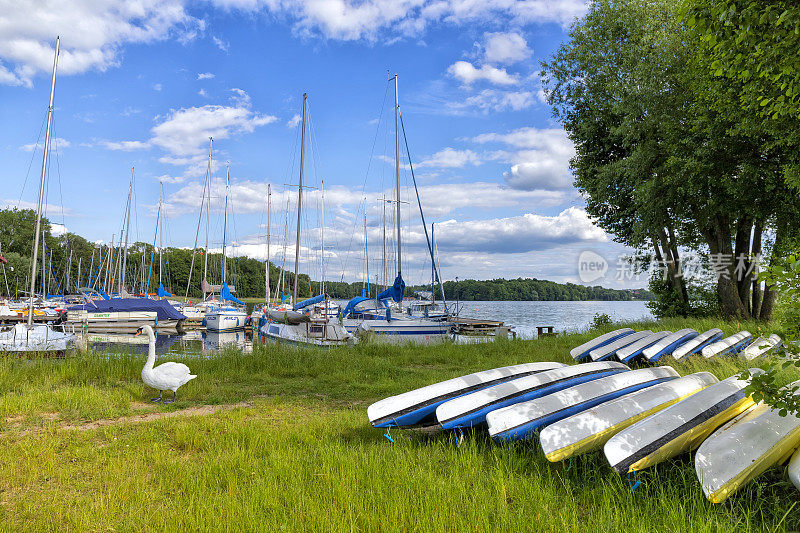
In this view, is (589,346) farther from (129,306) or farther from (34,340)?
(129,306)

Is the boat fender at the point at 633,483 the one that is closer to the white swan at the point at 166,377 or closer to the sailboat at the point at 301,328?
the white swan at the point at 166,377

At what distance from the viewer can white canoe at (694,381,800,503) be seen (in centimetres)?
328

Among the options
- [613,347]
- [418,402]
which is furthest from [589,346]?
[418,402]

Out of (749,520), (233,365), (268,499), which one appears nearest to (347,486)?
(268,499)

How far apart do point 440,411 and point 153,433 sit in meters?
3.44

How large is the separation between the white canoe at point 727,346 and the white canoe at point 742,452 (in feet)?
23.9

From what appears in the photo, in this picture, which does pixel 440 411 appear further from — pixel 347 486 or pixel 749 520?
pixel 749 520

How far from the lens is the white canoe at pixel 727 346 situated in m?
10.5

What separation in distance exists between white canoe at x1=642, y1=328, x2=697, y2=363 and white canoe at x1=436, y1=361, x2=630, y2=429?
16.9 ft

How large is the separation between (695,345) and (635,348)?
1.46m

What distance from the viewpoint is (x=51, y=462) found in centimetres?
457

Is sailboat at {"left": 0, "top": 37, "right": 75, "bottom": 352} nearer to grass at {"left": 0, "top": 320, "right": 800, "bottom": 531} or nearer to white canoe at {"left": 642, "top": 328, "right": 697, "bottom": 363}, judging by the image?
grass at {"left": 0, "top": 320, "right": 800, "bottom": 531}

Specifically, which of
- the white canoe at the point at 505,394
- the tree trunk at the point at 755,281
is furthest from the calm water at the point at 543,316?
the white canoe at the point at 505,394

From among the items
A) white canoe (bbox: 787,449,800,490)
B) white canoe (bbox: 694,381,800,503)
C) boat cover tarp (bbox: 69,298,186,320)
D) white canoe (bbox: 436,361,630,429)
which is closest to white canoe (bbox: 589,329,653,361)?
white canoe (bbox: 436,361,630,429)
